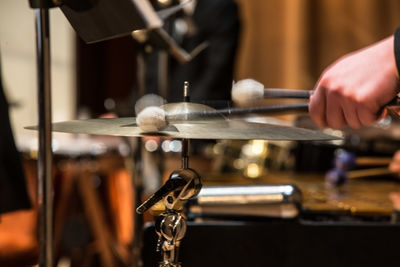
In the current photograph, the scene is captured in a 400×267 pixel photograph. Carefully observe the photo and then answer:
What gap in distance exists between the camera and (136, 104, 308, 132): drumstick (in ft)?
1.73

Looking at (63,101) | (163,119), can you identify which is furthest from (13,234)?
(63,101)

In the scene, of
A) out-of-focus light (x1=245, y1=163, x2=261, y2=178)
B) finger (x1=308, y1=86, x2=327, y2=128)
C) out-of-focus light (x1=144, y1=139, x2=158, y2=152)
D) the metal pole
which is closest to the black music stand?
the metal pole

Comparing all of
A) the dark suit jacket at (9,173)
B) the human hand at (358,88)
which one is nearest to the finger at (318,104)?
the human hand at (358,88)

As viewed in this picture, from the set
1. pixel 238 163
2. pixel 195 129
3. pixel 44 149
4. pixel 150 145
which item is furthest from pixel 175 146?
pixel 195 129

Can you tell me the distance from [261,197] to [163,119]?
14.5 inches

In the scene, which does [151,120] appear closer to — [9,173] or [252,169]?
[9,173]

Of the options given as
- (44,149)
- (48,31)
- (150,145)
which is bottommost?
(150,145)

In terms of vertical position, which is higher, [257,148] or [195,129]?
[195,129]

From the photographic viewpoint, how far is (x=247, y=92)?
0.63 meters

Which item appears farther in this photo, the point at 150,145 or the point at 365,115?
the point at 150,145

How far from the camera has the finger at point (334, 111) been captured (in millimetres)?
556

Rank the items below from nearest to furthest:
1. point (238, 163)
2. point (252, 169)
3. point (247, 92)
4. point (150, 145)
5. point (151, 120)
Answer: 1. point (151, 120)
2. point (247, 92)
3. point (150, 145)
4. point (252, 169)
5. point (238, 163)

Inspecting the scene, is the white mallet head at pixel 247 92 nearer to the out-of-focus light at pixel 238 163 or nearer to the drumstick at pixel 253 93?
the drumstick at pixel 253 93

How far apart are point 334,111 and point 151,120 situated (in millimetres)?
229
